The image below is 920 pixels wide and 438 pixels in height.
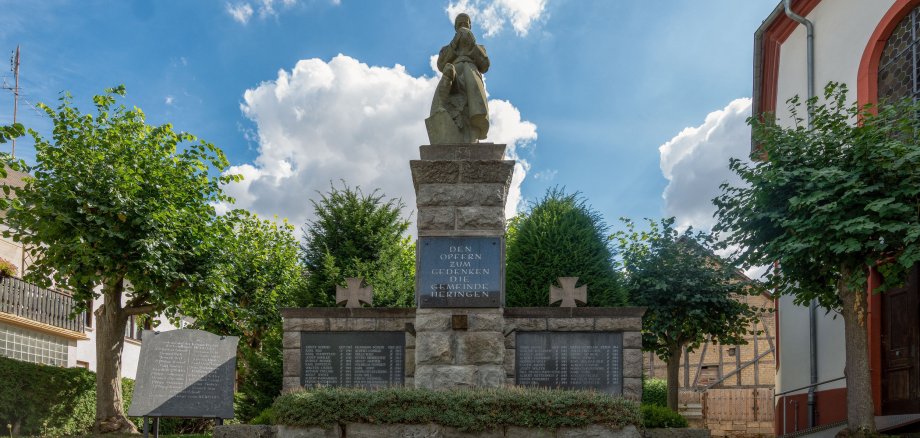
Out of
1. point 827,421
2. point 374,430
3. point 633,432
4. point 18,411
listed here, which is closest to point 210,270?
point 18,411

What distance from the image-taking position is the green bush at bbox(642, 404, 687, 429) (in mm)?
12305

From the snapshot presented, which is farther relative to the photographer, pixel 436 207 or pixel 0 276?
pixel 0 276

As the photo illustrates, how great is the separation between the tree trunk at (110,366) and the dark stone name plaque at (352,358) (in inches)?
224

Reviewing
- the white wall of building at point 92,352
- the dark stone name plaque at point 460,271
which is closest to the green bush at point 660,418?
the dark stone name plaque at point 460,271

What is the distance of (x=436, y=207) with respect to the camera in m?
11.7

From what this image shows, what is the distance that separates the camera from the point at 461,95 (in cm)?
1259

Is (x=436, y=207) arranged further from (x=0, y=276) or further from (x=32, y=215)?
(x=0, y=276)

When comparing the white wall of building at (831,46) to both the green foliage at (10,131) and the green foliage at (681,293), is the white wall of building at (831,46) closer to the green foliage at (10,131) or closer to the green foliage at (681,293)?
the green foliage at (681,293)

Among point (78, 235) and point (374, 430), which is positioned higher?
point (78, 235)

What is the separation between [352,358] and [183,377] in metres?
2.41

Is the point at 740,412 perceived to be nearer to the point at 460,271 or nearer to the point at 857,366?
the point at 857,366

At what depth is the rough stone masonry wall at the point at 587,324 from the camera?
11.9 m

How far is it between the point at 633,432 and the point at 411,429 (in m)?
2.40

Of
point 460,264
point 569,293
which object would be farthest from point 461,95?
point 569,293
